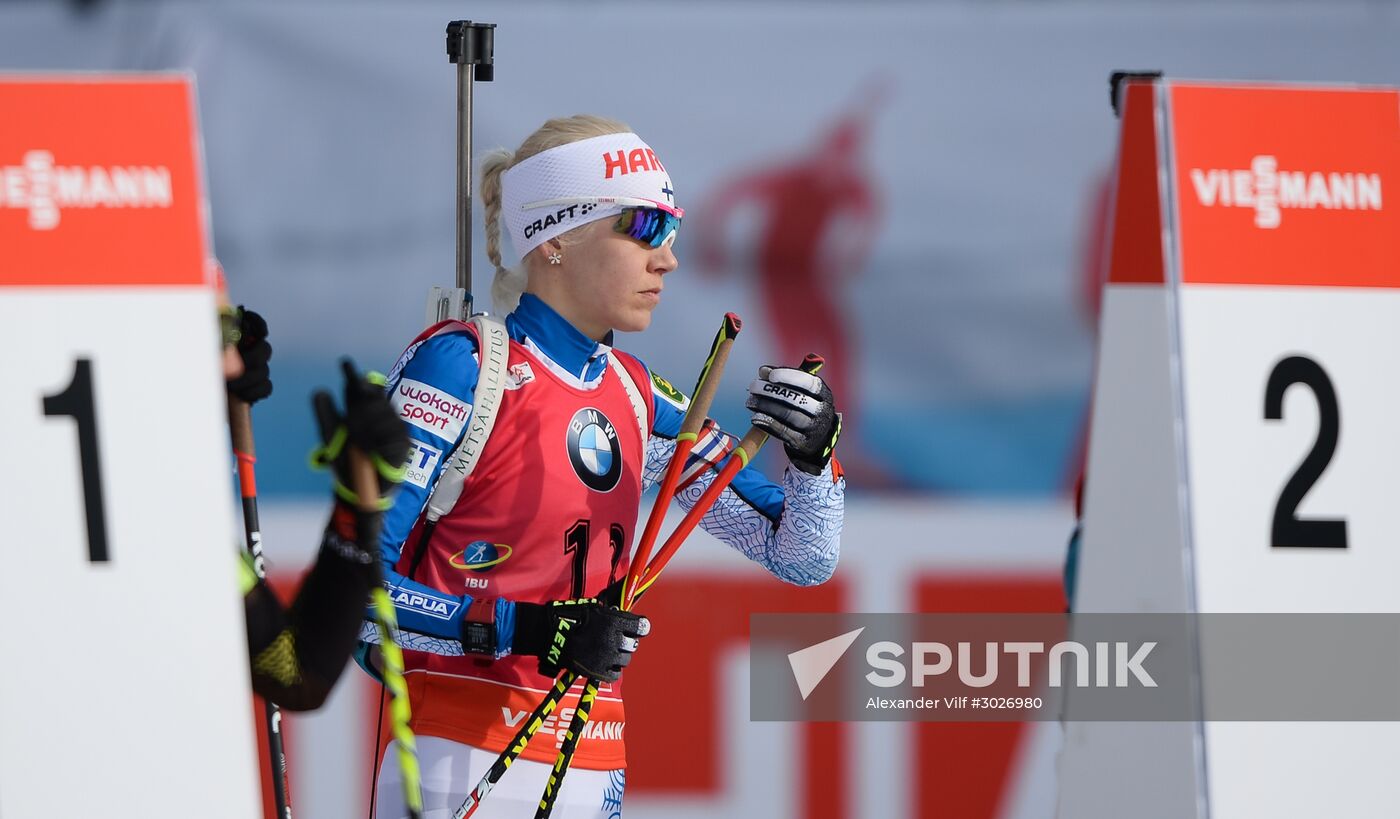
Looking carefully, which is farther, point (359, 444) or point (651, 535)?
point (651, 535)

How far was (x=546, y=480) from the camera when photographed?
2.18m

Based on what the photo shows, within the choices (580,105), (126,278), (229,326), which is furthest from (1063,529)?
(126,278)

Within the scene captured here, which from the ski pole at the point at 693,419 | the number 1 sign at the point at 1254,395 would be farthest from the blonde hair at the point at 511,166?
the number 1 sign at the point at 1254,395

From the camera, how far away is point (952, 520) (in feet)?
13.9

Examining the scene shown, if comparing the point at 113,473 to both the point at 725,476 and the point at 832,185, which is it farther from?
the point at 832,185

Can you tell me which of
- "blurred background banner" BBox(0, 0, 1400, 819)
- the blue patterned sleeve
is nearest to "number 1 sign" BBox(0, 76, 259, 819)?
the blue patterned sleeve

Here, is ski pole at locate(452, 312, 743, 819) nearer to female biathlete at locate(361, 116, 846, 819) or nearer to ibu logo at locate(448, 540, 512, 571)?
female biathlete at locate(361, 116, 846, 819)

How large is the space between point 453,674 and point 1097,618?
83 cm

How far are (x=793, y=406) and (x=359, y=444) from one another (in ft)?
2.50

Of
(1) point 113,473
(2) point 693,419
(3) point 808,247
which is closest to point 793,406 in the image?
(2) point 693,419

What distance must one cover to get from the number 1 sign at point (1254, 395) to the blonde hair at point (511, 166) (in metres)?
0.73

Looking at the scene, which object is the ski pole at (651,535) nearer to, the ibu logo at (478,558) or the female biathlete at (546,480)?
the female biathlete at (546,480)

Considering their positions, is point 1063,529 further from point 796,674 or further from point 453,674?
point 453,674

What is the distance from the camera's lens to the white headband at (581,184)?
7.43ft
